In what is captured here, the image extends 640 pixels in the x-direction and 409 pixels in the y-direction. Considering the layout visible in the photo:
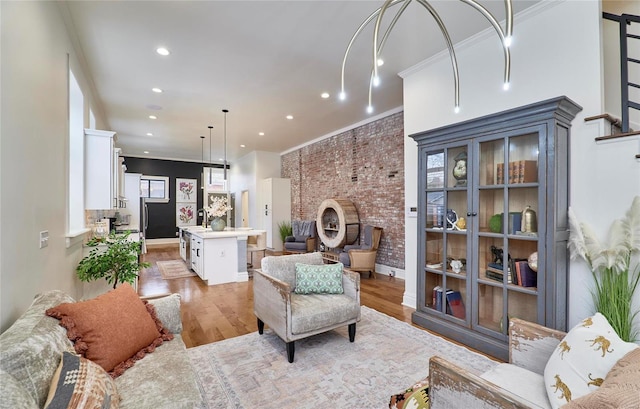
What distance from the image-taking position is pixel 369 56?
3475 millimetres

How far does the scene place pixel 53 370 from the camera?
1175 mm

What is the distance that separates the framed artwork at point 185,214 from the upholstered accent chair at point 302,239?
509 centimetres

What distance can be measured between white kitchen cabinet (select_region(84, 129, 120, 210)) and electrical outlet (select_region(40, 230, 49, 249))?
53.1 inches

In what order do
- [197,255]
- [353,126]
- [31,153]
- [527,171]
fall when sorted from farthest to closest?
[353,126] → [197,255] → [527,171] → [31,153]

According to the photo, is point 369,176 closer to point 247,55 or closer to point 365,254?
point 365,254

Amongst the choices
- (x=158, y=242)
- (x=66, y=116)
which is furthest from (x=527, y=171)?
(x=158, y=242)

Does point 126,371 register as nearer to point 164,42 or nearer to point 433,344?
point 433,344

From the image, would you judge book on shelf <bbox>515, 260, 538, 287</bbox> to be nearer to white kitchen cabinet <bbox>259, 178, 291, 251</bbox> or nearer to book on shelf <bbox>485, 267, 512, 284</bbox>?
book on shelf <bbox>485, 267, 512, 284</bbox>

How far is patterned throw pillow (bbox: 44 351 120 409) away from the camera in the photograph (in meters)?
1.05

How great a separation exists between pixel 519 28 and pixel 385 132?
287 cm

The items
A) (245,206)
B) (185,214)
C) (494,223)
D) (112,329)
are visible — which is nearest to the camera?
(112,329)

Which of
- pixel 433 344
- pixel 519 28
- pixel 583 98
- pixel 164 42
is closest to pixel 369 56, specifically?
pixel 519 28

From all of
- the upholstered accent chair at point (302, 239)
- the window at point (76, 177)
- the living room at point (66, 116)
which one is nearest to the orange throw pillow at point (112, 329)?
the living room at point (66, 116)

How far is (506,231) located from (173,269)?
6041 mm
